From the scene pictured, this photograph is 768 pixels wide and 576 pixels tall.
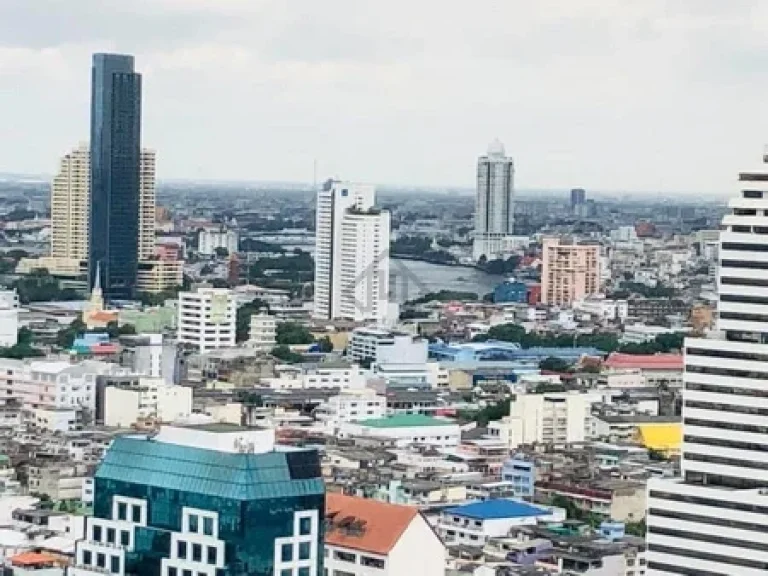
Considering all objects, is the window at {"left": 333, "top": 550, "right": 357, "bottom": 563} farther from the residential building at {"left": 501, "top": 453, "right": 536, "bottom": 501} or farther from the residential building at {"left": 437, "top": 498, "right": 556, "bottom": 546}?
the residential building at {"left": 501, "top": 453, "right": 536, "bottom": 501}

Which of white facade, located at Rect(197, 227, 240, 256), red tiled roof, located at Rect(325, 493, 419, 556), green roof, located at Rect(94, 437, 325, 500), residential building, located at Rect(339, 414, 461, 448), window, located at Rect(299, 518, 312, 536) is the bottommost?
white facade, located at Rect(197, 227, 240, 256)

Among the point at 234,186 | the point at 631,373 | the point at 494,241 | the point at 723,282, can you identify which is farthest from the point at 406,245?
the point at 723,282

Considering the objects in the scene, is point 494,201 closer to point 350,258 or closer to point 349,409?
point 350,258

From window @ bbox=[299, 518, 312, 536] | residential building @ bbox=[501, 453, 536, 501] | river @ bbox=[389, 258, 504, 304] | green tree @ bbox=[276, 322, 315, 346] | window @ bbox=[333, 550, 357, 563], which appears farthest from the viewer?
river @ bbox=[389, 258, 504, 304]

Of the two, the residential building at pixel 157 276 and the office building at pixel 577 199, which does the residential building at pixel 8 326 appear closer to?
the residential building at pixel 157 276

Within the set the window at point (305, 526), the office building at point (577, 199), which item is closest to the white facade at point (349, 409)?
the window at point (305, 526)

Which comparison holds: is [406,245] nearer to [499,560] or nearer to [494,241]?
[494,241]

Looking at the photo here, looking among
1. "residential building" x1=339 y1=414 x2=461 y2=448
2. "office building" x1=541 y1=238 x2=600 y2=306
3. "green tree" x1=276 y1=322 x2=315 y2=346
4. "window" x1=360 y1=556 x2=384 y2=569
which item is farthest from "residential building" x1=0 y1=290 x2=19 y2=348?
"window" x1=360 y1=556 x2=384 y2=569
